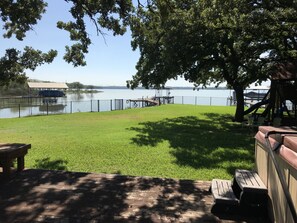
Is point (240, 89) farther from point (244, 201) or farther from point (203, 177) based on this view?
point (244, 201)

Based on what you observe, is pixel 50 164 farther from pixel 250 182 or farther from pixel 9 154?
pixel 250 182

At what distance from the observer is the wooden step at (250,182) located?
13.8 feet

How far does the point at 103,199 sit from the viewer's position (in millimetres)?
4941

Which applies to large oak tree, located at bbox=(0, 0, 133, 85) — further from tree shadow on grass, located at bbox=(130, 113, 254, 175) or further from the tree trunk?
the tree trunk

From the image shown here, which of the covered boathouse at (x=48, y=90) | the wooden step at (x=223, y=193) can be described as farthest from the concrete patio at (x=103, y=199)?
the covered boathouse at (x=48, y=90)

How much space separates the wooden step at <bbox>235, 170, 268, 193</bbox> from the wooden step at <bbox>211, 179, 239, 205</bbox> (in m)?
0.22

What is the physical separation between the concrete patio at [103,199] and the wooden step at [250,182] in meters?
0.40

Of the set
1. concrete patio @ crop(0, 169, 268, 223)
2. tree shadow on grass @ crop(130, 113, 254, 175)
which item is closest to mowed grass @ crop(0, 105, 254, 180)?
tree shadow on grass @ crop(130, 113, 254, 175)

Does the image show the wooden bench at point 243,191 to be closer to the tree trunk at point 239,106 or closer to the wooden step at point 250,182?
the wooden step at point 250,182

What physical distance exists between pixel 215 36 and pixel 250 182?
12.1 meters

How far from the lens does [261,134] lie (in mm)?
4746

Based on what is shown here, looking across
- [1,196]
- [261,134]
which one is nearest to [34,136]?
[1,196]

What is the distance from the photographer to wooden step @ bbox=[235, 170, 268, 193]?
4195 millimetres

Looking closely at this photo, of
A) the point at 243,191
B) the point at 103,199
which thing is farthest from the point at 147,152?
the point at 243,191
